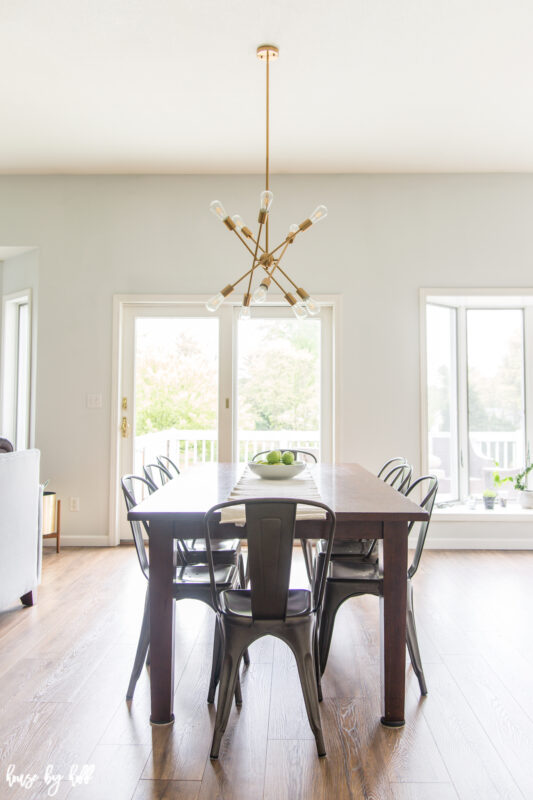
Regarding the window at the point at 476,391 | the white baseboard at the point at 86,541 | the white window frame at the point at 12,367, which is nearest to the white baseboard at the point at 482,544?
the window at the point at 476,391

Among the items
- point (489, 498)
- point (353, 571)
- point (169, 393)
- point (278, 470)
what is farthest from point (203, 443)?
Answer: point (353, 571)

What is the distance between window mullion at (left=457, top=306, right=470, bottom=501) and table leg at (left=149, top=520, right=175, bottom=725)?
3481 mm

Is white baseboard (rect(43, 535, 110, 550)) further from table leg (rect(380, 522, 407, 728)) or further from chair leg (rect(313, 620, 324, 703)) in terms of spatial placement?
table leg (rect(380, 522, 407, 728))

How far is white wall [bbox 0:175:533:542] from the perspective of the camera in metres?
4.56

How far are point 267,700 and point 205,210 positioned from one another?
12.0 feet

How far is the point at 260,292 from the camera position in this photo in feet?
9.00

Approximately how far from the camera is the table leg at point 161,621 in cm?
193

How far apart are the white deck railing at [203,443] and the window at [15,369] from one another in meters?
1.22

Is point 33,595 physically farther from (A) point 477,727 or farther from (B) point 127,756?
(A) point 477,727

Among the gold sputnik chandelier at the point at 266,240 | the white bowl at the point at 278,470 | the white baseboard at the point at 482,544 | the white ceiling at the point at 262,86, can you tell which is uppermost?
the white ceiling at the point at 262,86

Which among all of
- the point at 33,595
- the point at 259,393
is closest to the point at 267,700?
the point at 33,595

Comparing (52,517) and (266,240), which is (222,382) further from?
(266,240)

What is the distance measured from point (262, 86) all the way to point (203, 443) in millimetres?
2592

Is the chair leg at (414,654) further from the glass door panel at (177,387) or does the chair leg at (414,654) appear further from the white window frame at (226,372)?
the glass door panel at (177,387)
